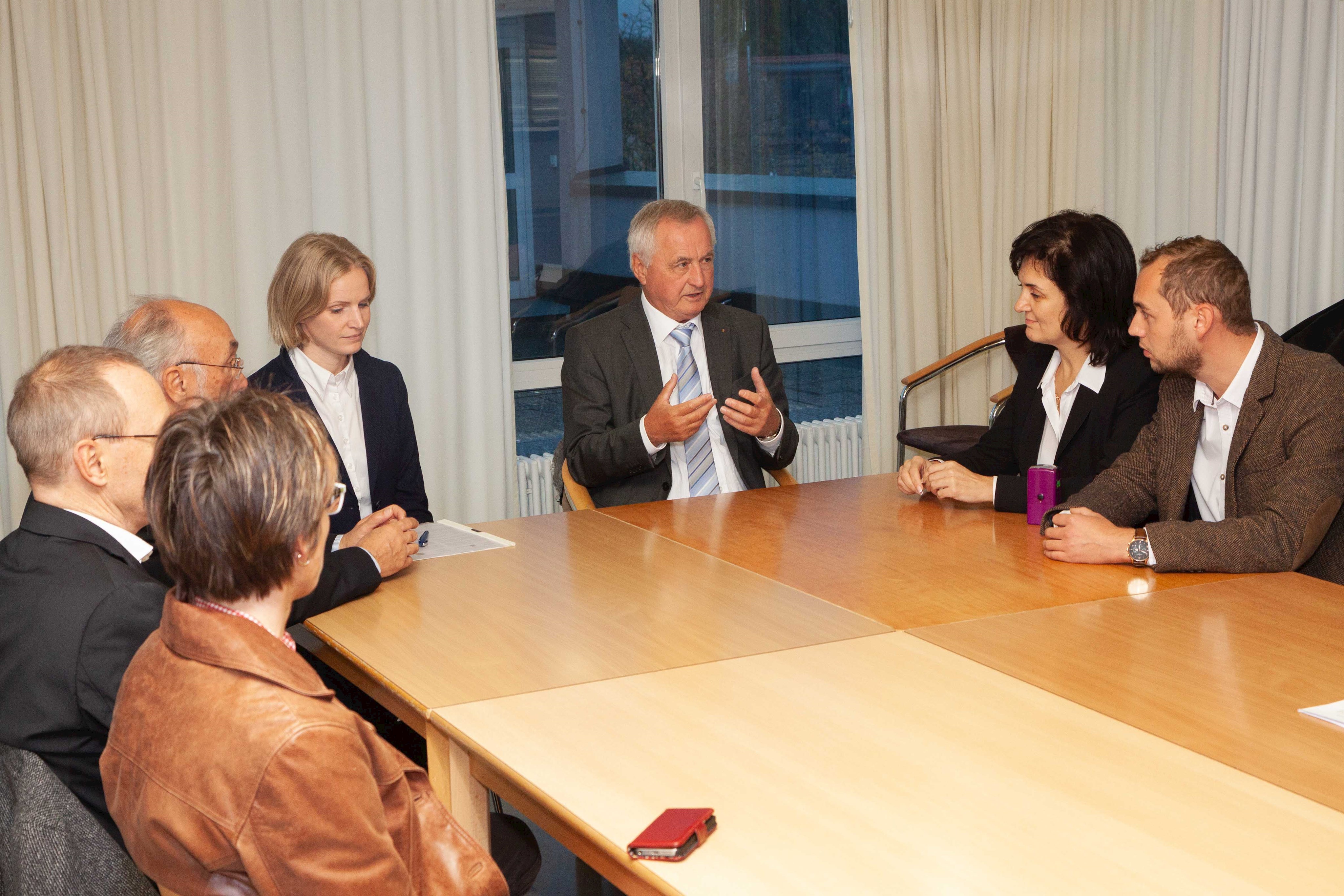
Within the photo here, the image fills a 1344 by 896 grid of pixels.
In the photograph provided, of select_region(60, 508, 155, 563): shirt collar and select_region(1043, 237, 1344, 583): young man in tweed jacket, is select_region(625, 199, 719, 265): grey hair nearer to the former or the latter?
select_region(1043, 237, 1344, 583): young man in tweed jacket

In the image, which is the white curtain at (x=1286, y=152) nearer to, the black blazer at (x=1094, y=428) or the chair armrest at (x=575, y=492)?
the black blazer at (x=1094, y=428)

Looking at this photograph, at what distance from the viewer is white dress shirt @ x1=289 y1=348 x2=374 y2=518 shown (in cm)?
299

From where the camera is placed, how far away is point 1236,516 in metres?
2.46

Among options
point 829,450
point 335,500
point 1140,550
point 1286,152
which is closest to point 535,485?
point 829,450

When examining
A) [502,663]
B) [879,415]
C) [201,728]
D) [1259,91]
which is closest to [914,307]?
[879,415]

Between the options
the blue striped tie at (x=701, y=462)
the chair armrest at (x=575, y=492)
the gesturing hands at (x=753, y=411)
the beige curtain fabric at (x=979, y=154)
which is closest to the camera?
the gesturing hands at (x=753, y=411)

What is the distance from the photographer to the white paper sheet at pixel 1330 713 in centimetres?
156

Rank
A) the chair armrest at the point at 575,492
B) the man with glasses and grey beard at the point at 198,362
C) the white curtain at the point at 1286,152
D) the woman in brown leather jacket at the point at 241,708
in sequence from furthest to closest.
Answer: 1. the white curtain at the point at 1286,152
2. the chair armrest at the point at 575,492
3. the man with glasses and grey beard at the point at 198,362
4. the woman in brown leather jacket at the point at 241,708

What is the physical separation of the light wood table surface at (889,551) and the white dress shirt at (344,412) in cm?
61

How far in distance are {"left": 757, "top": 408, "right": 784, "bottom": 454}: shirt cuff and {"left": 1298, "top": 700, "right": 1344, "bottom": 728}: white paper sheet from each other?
1780mm

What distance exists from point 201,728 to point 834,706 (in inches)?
32.8

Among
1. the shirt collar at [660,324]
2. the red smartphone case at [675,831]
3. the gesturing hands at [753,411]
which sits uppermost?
the shirt collar at [660,324]

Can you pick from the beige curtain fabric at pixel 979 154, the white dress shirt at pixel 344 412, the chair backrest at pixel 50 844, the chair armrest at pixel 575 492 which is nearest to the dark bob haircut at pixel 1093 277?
the chair armrest at pixel 575 492

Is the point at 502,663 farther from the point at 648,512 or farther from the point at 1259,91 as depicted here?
the point at 1259,91
